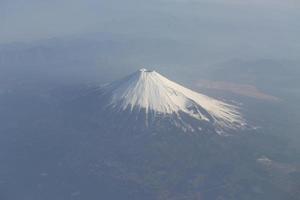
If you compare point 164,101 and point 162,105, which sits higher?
point 164,101

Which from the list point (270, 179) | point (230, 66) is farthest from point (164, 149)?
point (230, 66)

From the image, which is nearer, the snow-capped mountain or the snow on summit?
the snow-capped mountain

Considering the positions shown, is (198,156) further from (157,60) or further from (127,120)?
(157,60)

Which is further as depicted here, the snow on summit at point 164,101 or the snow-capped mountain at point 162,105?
the snow on summit at point 164,101

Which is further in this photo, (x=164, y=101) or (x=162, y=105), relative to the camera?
(x=164, y=101)
